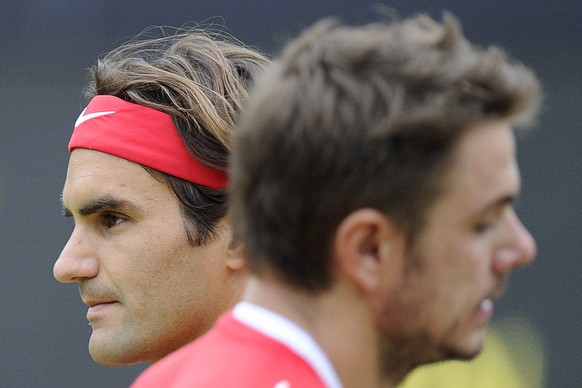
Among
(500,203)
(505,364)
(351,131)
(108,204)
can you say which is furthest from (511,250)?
(505,364)

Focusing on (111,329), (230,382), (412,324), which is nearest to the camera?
(230,382)

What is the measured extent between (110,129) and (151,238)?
1.11ft

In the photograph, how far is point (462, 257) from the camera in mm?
1683

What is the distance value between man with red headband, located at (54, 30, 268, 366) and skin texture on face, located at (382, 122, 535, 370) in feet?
3.52

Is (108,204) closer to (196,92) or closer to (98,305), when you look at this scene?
(98,305)

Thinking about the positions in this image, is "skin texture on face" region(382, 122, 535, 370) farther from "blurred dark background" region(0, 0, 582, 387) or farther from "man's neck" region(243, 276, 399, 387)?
"blurred dark background" region(0, 0, 582, 387)

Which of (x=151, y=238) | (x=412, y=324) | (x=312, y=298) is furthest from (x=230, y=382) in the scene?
(x=151, y=238)

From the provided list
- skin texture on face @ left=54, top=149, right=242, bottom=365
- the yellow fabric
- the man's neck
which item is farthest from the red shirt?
the yellow fabric

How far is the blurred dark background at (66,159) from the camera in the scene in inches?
247

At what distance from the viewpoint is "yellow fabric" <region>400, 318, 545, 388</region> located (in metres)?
6.13

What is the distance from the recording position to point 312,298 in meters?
1.69

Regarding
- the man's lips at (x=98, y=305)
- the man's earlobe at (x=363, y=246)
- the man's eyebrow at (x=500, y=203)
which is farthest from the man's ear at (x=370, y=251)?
the man's lips at (x=98, y=305)

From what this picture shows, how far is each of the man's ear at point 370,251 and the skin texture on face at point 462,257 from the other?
0.03m

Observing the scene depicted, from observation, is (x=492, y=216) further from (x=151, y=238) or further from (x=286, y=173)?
(x=151, y=238)
